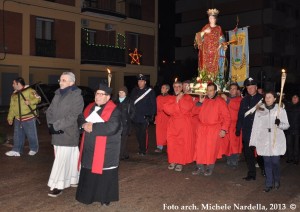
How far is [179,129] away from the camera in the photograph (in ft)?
26.8

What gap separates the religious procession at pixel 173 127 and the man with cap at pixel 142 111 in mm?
26

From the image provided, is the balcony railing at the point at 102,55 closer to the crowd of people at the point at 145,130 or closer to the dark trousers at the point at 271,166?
the crowd of people at the point at 145,130

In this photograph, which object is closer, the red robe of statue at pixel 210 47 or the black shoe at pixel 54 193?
the black shoe at pixel 54 193

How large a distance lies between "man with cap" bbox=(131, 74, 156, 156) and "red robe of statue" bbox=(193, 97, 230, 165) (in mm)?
2692

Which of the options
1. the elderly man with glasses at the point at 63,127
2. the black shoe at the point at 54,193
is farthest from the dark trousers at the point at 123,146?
the black shoe at the point at 54,193

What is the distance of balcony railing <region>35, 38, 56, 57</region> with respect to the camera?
25.3m

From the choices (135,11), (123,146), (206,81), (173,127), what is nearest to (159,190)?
(173,127)

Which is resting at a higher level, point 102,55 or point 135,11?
point 135,11

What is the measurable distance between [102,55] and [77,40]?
6.78ft

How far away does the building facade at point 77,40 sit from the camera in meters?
24.2

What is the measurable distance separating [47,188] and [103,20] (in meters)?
23.0

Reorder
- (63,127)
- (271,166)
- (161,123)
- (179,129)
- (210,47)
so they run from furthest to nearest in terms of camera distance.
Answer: (210,47) < (161,123) < (179,129) < (271,166) < (63,127)

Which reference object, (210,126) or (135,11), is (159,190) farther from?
(135,11)

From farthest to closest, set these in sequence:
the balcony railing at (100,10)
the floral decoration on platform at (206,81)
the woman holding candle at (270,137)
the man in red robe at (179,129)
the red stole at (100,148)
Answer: the balcony railing at (100,10) < the floral decoration on platform at (206,81) < the man in red robe at (179,129) < the woman holding candle at (270,137) < the red stole at (100,148)
